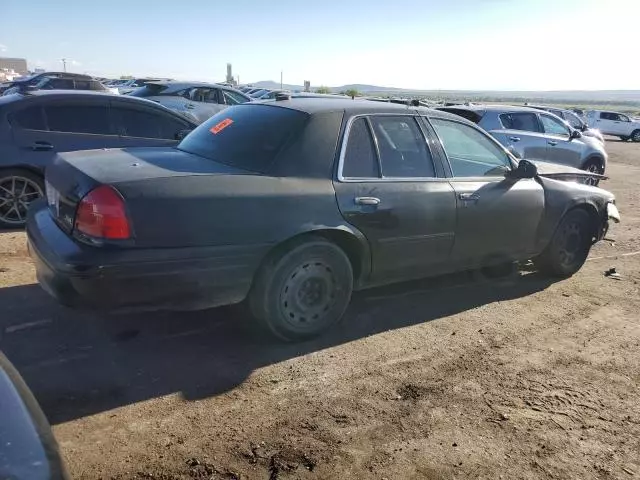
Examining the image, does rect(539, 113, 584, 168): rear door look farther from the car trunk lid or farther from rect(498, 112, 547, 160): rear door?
the car trunk lid

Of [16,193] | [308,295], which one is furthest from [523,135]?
[16,193]

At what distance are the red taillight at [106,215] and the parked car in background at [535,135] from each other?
322 inches

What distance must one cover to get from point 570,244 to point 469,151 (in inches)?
66.9

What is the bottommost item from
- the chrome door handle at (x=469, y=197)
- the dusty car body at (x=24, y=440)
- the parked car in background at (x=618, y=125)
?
the parked car in background at (x=618, y=125)

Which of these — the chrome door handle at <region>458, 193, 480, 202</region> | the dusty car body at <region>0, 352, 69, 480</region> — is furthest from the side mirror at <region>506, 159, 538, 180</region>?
the dusty car body at <region>0, 352, 69, 480</region>

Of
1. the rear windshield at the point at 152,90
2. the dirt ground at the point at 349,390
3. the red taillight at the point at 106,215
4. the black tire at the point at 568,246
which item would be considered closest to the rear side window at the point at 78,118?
the dirt ground at the point at 349,390

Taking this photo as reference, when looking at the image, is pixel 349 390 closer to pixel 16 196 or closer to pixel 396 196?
pixel 396 196

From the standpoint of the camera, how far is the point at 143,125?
717cm

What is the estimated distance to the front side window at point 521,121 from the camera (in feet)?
36.2

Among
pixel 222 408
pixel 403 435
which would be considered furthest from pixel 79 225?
pixel 403 435

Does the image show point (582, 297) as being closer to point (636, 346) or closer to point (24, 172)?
point (636, 346)

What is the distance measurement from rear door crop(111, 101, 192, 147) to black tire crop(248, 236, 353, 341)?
13.1 feet

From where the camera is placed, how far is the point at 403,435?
10.1ft

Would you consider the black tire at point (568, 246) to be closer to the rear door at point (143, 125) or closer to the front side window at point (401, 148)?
the front side window at point (401, 148)
